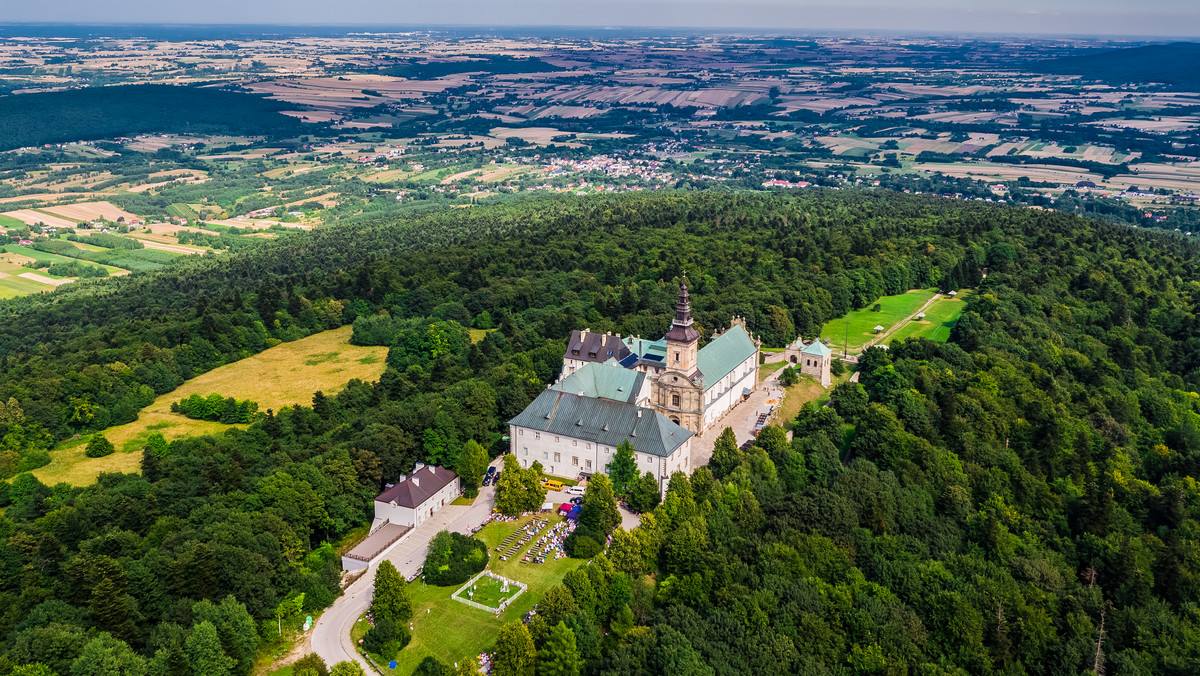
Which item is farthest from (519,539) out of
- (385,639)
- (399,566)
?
(385,639)

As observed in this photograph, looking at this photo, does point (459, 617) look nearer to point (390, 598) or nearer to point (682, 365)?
point (390, 598)

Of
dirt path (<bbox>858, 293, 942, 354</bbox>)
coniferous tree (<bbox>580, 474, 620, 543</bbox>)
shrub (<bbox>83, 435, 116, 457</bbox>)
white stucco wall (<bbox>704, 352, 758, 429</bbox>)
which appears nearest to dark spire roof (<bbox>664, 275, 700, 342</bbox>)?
white stucco wall (<bbox>704, 352, 758, 429</bbox>)

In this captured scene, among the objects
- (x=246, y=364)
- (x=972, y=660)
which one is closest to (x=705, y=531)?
(x=972, y=660)

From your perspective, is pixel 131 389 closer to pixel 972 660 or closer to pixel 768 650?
pixel 768 650

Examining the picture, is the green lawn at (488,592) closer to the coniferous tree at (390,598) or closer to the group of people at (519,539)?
the group of people at (519,539)

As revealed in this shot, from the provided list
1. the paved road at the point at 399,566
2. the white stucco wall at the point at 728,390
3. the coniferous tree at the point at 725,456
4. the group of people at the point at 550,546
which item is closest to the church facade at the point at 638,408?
the white stucco wall at the point at 728,390

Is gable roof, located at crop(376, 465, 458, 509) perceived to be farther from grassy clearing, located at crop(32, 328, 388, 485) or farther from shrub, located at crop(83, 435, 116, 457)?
shrub, located at crop(83, 435, 116, 457)
